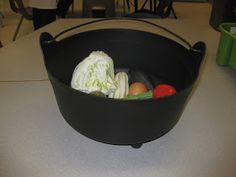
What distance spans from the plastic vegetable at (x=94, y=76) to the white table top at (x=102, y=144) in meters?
0.10

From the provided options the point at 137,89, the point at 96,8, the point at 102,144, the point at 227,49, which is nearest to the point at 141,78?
the point at 137,89

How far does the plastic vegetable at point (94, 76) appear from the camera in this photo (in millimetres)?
489

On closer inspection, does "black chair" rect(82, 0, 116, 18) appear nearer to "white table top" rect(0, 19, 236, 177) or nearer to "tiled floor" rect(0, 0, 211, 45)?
"tiled floor" rect(0, 0, 211, 45)

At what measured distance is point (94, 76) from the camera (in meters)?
0.49

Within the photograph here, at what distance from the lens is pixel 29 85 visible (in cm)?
67

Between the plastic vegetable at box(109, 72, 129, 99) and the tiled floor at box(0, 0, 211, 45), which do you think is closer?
the plastic vegetable at box(109, 72, 129, 99)

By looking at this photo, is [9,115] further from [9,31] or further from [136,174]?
[9,31]

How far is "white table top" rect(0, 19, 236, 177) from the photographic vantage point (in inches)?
18.1

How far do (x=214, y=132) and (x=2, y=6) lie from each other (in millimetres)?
3029

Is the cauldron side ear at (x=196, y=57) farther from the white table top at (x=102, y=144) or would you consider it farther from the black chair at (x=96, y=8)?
the black chair at (x=96, y=8)

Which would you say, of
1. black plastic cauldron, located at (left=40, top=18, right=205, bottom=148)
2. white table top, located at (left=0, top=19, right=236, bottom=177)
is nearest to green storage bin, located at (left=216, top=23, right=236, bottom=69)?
white table top, located at (left=0, top=19, right=236, bottom=177)

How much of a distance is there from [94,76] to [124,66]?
0.60ft

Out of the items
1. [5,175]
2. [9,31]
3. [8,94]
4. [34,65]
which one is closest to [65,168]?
[5,175]

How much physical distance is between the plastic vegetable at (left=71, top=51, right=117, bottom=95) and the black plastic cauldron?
46 millimetres
